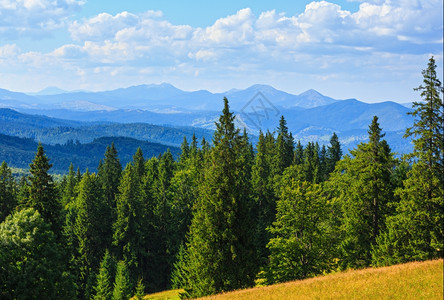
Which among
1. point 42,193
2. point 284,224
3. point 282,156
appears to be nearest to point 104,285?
point 42,193

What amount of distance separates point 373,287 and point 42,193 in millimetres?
28834

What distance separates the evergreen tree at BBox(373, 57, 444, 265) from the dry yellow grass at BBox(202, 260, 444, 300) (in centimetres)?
764

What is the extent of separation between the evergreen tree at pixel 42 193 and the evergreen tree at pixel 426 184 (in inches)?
1156

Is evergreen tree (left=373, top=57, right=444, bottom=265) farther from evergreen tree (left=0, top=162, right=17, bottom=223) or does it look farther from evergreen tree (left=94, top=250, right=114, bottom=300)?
evergreen tree (left=0, top=162, right=17, bottom=223)

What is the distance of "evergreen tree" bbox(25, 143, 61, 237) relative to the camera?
36.0m

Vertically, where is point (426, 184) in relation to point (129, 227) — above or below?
above

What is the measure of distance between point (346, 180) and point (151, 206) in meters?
34.3

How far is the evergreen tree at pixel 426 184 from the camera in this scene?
→ 29.2m

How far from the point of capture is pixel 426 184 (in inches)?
1155

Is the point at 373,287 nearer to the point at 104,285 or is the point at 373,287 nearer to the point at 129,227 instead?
the point at 104,285

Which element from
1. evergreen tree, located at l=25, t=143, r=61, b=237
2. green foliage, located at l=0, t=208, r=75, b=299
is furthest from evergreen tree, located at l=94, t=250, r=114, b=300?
green foliage, located at l=0, t=208, r=75, b=299

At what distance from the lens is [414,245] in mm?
30797

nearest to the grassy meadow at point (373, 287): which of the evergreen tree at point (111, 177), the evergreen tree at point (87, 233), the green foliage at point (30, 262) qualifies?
the green foliage at point (30, 262)

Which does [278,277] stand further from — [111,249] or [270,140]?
[270,140]
